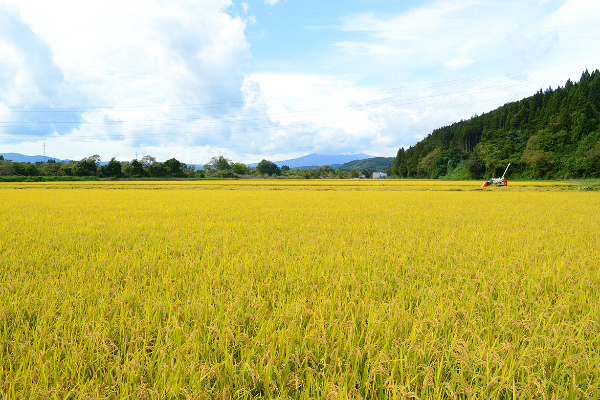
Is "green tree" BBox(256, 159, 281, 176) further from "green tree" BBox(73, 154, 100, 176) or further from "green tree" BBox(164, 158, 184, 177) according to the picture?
"green tree" BBox(73, 154, 100, 176)

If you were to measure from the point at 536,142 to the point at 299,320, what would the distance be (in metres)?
89.2

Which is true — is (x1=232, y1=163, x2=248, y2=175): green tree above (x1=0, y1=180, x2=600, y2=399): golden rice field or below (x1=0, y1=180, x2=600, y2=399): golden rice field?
above

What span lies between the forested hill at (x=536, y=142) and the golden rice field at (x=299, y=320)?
7079 cm

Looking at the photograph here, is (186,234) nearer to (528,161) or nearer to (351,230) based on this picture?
(351,230)

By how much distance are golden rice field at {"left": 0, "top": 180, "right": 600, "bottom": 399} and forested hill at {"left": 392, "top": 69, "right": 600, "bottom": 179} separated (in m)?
70.8

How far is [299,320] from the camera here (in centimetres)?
242

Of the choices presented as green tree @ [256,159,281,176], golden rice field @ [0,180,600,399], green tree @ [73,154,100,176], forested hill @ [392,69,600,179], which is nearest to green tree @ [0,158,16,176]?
green tree @ [73,154,100,176]

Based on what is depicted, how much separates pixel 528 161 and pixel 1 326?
81985 millimetres

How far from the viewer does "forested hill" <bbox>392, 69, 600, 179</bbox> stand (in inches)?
2400

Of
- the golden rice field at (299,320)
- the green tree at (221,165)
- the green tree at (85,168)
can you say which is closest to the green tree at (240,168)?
the green tree at (221,165)

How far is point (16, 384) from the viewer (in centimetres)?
167

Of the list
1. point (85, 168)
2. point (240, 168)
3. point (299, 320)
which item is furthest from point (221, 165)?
point (299, 320)

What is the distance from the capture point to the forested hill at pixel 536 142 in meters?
61.0

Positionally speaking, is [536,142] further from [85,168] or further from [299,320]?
[85,168]
